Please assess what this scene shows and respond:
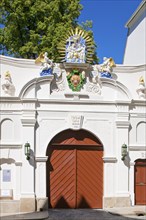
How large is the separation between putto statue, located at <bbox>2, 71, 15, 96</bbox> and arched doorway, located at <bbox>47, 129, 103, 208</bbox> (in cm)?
225

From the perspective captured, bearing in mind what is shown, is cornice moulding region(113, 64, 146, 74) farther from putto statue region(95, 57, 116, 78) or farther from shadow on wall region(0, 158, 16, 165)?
shadow on wall region(0, 158, 16, 165)

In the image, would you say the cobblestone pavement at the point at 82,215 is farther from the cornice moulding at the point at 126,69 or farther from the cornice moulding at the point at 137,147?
the cornice moulding at the point at 126,69

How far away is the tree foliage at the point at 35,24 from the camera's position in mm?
22109

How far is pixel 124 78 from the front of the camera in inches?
608

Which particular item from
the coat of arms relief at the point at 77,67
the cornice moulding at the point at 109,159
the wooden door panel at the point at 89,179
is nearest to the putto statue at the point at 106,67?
the coat of arms relief at the point at 77,67

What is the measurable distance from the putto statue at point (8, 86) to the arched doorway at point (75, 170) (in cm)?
225

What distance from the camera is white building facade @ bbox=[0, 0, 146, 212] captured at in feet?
47.7

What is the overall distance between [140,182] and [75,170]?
2417mm

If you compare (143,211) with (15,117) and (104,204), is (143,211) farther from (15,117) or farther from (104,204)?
(15,117)

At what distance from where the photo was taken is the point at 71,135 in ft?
49.6

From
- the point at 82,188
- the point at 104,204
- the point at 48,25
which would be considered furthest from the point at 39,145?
the point at 48,25

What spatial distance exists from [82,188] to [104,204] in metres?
0.95

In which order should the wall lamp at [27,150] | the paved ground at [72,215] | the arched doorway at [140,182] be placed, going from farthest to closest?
the arched doorway at [140,182] → the wall lamp at [27,150] → the paved ground at [72,215]

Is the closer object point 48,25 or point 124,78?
point 124,78
